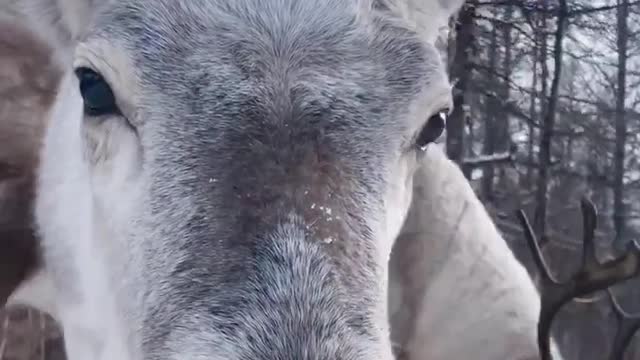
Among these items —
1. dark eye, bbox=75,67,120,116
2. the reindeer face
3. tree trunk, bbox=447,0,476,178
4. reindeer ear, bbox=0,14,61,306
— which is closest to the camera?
the reindeer face

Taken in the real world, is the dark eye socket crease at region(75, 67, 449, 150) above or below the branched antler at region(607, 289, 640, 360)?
above

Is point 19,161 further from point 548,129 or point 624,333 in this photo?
point 548,129

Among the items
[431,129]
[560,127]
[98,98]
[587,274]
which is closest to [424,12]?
[431,129]

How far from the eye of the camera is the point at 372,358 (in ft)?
4.69

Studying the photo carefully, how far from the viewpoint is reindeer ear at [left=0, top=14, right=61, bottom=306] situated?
2.59 meters

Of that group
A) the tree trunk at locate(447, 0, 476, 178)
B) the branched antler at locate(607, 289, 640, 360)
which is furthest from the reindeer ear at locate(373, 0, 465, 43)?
the tree trunk at locate(447, 0, 476, 178)

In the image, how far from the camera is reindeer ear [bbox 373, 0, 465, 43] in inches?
73.0

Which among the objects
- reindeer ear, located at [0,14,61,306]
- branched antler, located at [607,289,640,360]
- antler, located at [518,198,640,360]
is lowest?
branched antler, located at [607,289,640,360]

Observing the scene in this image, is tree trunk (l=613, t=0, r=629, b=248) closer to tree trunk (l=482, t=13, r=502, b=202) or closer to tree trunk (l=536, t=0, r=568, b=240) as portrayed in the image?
tree trunk (l=536, t=0, r=568, b=240)

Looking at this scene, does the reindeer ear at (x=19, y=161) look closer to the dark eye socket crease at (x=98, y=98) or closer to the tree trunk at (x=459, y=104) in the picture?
the dark eye socket crease at (x=98, y=98)

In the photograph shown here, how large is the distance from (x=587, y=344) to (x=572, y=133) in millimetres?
1767

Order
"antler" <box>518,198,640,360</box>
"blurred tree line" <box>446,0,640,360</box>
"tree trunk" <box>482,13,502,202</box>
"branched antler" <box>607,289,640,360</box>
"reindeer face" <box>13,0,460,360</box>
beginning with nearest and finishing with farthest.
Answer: "reindeer face" <box>13,0,460,360</box>
"antler" <box>518,198,640,360</box>
"branched antler" <box>607,289,640,360</box>
"blurred tree line" <box>446,0,640,360</box>
"tree trunk" <box>482,13,502,202</box>

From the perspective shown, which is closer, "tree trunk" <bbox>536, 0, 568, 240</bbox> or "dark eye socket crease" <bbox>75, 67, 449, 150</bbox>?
"dark eye socket crease" <bbox>75, 67, 449, 150</bbox>

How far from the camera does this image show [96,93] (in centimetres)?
181
